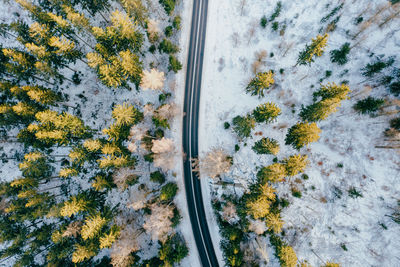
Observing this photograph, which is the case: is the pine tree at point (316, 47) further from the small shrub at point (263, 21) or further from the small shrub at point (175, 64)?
the small shrub at point (175, 64)

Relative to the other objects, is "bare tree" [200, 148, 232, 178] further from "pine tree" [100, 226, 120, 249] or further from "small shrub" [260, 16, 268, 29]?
"small shrub" [260, 16, 268, 29]

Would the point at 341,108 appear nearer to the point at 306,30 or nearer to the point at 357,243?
the point at 306,30

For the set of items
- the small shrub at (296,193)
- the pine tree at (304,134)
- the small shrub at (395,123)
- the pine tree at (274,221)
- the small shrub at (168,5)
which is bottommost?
the pine tree at (274,221)

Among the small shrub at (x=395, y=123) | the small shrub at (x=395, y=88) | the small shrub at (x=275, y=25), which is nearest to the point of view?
the small shrub at (x=395, y=88)

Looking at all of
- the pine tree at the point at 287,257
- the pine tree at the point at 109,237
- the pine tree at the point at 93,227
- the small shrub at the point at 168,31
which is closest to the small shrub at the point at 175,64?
the small shrub at the point at 168,31

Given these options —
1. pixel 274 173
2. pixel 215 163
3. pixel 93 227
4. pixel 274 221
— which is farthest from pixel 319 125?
pixel 93 227

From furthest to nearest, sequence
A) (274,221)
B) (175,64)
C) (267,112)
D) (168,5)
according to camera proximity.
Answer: (175,64), (168,5), (267,112), (274,221)

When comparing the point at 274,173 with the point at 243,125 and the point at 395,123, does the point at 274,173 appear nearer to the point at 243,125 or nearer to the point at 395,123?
the point at 243,125
